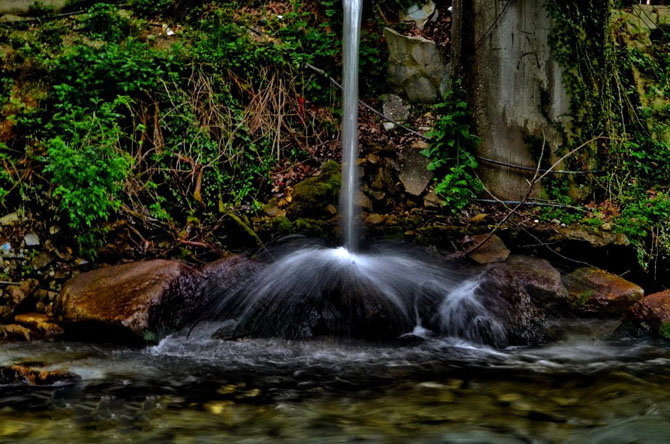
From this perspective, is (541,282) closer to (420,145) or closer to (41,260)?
(420,145)

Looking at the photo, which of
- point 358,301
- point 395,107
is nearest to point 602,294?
point 358,301

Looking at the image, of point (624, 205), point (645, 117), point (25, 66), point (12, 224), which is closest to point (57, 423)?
point (12, 224)

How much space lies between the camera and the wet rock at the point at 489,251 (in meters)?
5.19

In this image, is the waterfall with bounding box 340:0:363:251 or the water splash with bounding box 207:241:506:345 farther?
the waterfall with bounding box 340:0:363:251

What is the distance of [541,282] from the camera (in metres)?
4.96

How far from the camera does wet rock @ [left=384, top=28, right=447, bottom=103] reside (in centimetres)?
720

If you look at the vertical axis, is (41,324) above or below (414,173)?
below

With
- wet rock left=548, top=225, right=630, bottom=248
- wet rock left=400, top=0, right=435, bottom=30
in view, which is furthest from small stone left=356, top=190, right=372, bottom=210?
wet rock left=400, top=0, right=435, bottom=30

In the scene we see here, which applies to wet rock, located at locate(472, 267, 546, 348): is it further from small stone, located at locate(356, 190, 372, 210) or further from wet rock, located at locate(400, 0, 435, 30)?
wet rock, located at locate(400, 0, 435, 30)

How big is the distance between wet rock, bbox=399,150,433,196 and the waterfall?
20.9 inches

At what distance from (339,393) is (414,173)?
131 inches

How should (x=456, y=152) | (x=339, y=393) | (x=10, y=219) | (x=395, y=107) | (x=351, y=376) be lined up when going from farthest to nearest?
1. (x=395, y=107)
2. (x=456, y=152)
3. (x=10, y=219)
4. (x=351, y=376)
5. (x=339, y=393)

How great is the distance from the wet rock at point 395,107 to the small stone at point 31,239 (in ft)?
13.9

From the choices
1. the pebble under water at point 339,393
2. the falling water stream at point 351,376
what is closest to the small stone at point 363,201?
the falling water stream at point 351,376
